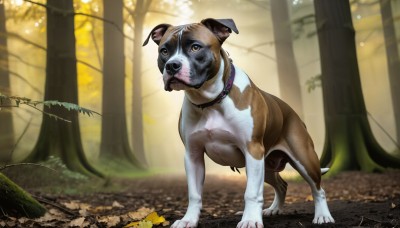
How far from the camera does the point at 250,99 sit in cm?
331

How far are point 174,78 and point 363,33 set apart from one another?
13907 millimetres

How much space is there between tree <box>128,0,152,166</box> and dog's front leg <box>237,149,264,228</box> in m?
13.0

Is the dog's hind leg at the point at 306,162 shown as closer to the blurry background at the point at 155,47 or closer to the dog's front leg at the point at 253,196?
the dog's front leg at the point at 253,196

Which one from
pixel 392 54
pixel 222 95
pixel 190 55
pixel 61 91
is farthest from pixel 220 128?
pixel 392 54

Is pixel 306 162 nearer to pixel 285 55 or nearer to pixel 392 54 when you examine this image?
pixel 285 55

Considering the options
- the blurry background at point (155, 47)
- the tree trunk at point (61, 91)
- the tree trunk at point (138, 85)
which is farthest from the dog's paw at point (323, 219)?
the tree trunk at point (138, 85)

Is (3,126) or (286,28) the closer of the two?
(3,126)

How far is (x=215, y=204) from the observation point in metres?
6.48

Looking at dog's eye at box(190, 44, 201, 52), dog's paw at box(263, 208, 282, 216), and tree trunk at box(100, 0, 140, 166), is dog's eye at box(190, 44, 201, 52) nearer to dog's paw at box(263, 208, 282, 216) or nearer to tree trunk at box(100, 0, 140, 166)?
dog's paw at box(263, 208, 282, 216)

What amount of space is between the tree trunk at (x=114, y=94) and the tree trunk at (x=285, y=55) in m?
5.27

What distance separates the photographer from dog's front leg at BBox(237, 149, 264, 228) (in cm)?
303

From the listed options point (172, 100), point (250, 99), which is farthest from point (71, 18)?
point (172, 100)

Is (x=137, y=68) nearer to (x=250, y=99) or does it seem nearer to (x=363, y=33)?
(x=363, y=33)

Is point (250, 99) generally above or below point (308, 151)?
above
